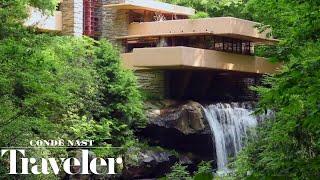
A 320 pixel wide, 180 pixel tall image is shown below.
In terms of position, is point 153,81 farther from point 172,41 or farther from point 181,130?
point 181,130

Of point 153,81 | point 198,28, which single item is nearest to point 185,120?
point 153,81

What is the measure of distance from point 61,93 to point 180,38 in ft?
32.2

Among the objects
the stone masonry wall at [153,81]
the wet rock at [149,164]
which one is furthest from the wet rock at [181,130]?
the stone masonry wall at [153,81]

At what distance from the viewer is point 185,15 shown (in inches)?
942

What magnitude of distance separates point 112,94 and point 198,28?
560 centimetres

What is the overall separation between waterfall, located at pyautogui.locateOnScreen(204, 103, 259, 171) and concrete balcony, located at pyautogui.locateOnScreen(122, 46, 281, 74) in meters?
1.72

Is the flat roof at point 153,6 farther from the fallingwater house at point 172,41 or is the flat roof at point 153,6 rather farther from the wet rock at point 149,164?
the wet rock at point 149,164

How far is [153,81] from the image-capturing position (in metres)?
21.4

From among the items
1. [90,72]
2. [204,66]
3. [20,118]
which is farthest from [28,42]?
[204,66]

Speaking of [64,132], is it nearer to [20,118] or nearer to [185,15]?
[20,118]

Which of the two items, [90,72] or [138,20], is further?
[138,20]

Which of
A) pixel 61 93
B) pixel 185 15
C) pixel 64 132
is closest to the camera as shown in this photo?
pixel 61 93

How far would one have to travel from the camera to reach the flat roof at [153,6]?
21094mm

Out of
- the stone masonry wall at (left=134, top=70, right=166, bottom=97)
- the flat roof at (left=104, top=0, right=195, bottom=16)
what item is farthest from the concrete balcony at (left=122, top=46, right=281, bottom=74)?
the flat roof at (left=104, top=0, right=195, bottom=16)
